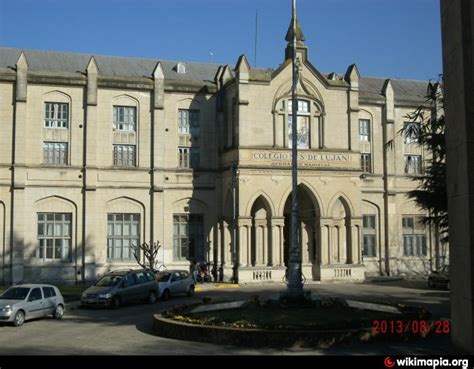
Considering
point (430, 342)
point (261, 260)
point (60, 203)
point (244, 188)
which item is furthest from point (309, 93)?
point (430, 342)

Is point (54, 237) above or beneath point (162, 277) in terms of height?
above

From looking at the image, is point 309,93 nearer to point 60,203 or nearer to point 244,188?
point 244,188

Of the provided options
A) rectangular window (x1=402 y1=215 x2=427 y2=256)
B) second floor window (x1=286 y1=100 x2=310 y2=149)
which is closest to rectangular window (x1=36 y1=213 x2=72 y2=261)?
second floor window (x1=286 y1=100 x2=310 y2=149)

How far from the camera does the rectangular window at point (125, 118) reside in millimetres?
44719

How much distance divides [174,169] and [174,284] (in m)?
12.5

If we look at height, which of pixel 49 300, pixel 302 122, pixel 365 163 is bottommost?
pixel 49 300

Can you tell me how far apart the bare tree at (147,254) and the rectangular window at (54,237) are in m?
4.40

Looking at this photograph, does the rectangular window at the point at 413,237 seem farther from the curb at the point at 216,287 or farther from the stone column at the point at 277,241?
the curb at the point at 216,287

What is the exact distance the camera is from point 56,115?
43500mm

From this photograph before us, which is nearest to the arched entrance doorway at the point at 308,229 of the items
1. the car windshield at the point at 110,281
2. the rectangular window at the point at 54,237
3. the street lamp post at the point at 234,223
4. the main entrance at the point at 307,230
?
the main entrance at the point at 307,230

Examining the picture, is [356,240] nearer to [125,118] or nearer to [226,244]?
[226,244]

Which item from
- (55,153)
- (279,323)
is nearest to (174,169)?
(55,153)

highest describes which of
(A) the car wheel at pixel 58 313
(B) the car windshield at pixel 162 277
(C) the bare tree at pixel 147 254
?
(C) the bare tree at pixel 147 254

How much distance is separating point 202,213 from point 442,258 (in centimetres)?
1941
